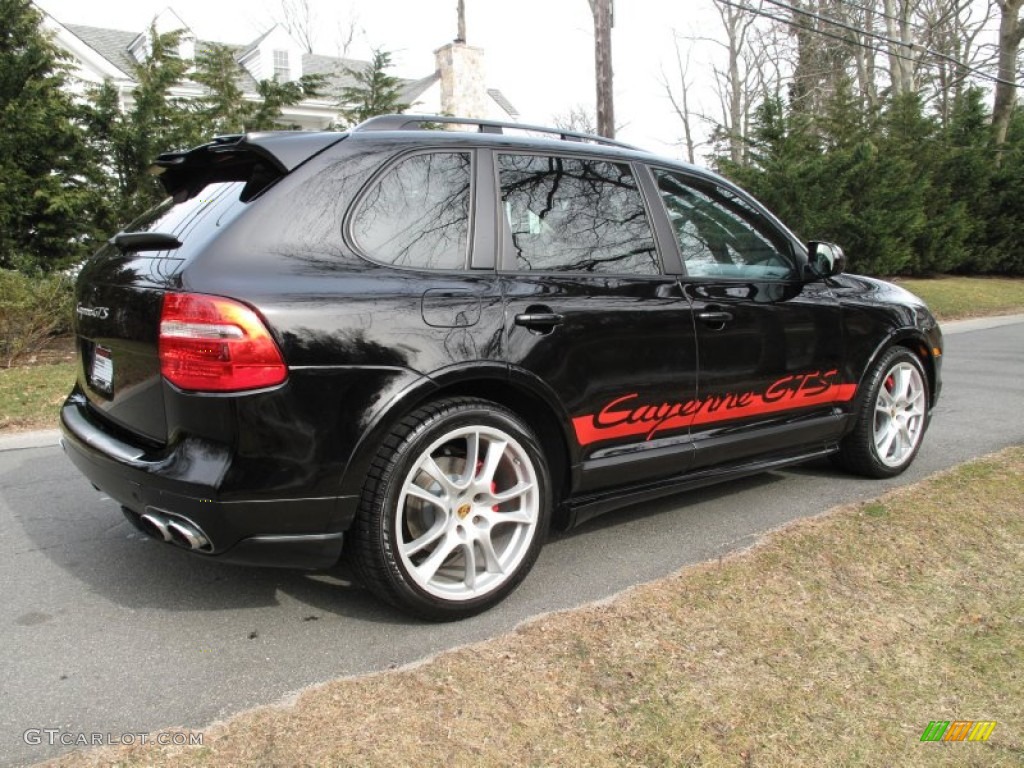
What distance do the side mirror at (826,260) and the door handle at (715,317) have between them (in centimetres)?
84

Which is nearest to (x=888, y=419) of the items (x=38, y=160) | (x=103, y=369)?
(x=103, y=369)

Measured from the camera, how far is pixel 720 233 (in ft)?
13.0

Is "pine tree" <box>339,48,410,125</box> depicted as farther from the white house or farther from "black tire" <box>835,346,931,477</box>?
Result: "black tire" <box>835,346,931,477</box>

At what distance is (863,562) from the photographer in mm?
3420

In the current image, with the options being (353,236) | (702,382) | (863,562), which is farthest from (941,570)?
(353,236)

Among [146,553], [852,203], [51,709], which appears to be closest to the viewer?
[51,709]

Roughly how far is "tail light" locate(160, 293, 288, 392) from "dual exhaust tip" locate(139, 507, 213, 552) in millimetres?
449

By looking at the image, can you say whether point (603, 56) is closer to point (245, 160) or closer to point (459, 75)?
point (459, 75)

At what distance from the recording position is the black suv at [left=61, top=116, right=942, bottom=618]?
102 inches

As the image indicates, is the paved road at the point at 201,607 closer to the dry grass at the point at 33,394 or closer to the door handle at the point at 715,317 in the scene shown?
the door handle at the point at 715,317

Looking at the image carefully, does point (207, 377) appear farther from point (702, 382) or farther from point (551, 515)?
point (702, 382)

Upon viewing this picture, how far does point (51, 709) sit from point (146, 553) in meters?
1.23

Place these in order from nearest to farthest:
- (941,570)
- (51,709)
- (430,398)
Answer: (51,709)
(430,398)
(941,570)

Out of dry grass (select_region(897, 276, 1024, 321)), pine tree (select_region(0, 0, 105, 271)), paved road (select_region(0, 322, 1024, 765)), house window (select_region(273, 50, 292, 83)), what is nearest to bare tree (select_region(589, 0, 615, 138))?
dry grass (select_region(897, 276, 1024, 321))
